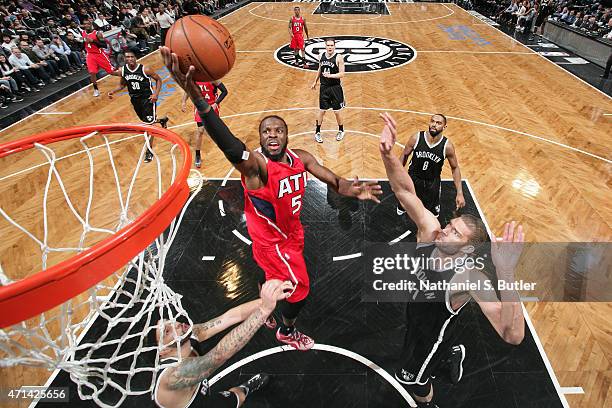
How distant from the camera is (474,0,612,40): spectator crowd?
12.9m

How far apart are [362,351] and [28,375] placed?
9.67ft

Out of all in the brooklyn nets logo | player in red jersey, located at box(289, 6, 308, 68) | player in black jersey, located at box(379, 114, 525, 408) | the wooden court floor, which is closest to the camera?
player in black jersey, located at box(379, 114, 525, 408)

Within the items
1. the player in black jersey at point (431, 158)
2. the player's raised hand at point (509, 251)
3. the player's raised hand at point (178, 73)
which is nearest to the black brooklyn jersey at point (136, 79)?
the player in black jersey at point (431, 158)

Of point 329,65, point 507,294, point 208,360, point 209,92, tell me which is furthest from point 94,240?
point 507,294

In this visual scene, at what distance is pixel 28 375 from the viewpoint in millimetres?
3422

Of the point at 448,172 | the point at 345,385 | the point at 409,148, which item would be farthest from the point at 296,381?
the point at 448,172

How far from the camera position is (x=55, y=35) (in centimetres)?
1124

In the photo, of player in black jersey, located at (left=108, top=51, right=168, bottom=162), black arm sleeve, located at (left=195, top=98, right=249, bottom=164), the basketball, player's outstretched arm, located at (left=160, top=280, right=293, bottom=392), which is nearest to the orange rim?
black arm sleeve, located at (left=195, top=98, right=249, bottom=164)

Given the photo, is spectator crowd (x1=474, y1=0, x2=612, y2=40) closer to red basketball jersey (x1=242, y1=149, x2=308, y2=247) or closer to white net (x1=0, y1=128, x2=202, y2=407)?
red basketball jersey (x1=242, y1=149, x2=308, y2=247)

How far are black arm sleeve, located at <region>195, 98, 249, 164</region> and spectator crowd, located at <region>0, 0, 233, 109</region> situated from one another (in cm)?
952

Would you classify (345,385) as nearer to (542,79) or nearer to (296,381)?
(296,381)

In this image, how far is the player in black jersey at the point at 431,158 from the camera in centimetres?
430

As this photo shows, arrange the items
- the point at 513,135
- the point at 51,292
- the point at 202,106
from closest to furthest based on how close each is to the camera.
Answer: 1. the point at 51,292
2. the point at 202,106
3. the point at 513,135

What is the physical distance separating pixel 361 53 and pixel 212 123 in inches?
449
